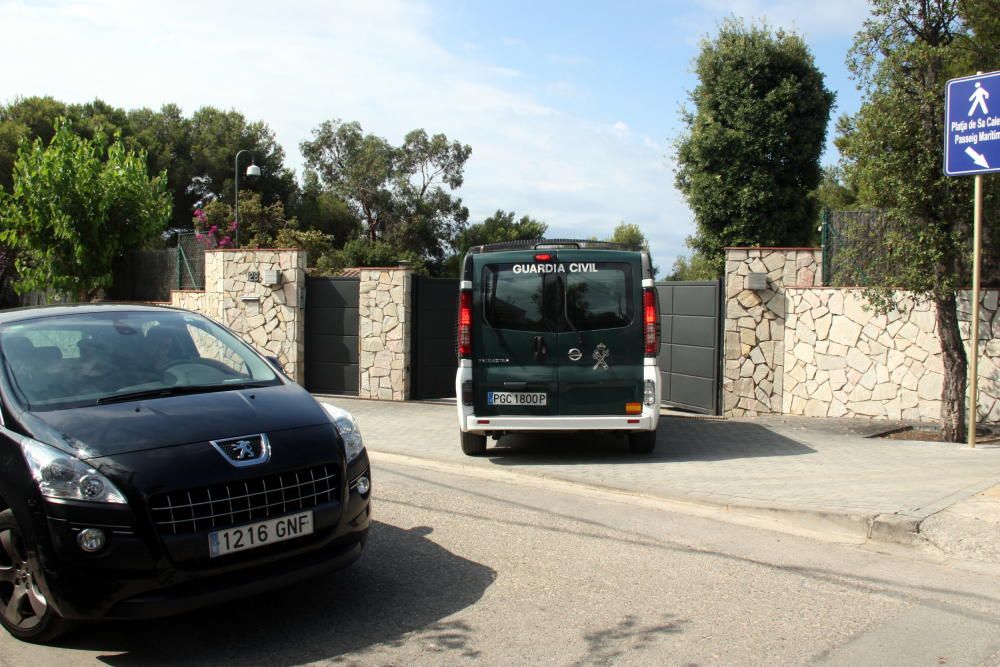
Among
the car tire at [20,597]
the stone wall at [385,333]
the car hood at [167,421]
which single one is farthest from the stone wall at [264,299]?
the car tire at [20,597]

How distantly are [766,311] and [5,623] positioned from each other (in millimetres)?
10466

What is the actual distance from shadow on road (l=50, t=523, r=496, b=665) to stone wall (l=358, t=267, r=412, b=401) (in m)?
9.31

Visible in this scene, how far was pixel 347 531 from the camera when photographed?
477 cm

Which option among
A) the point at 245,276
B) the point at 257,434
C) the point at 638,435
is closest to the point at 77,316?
the point at 257,434

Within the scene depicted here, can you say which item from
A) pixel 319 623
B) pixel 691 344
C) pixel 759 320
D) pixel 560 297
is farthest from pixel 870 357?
pixel 319 623

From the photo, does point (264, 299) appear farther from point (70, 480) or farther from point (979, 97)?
point (70, 480)

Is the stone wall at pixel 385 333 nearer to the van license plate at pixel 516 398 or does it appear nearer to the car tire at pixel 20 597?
the van license plate at pixel 516 398

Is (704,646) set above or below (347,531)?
below

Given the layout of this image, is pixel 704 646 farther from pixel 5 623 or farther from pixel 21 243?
pixel 21 243

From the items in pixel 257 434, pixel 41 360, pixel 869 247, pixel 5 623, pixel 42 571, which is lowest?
pixel 5 623

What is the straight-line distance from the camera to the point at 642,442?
9.48 meters

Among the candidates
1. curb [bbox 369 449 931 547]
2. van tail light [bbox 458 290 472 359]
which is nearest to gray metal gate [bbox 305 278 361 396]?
van tail light [bbox 458 290 472 359]

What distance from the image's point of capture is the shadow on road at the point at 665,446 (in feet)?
30.9

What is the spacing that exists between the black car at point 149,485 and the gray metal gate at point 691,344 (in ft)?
28.3
